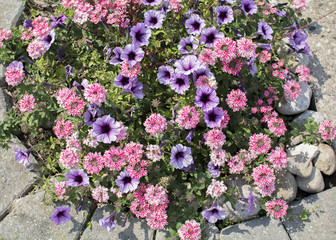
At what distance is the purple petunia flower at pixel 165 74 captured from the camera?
11.9 ft

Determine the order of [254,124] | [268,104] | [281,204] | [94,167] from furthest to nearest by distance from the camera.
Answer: [268,104]
[254,124]
[281,204]
[94,167]

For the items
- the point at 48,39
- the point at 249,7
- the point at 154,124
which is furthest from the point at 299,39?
the point at 48,39

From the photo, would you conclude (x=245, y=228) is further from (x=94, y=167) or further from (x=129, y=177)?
(x=94, y=167)

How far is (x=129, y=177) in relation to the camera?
3.38 metres

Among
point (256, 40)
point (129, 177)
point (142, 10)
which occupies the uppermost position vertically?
point (142, 10)

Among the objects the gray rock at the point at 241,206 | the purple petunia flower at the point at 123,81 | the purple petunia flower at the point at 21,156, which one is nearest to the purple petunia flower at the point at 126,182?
the purple petunia flower at the point at 123,81

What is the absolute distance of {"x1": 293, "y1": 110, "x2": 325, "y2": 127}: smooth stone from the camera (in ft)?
14.0

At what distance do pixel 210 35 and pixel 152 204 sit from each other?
6.73ft

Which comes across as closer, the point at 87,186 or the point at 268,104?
the point at 87,186

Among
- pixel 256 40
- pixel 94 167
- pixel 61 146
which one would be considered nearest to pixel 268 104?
pixel 256 40

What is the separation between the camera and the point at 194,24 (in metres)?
3.77

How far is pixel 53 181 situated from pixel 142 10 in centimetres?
260

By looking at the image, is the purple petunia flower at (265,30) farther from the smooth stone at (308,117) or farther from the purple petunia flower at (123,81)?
the purple petunia flower at (123,81)

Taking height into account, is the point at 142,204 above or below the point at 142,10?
below
